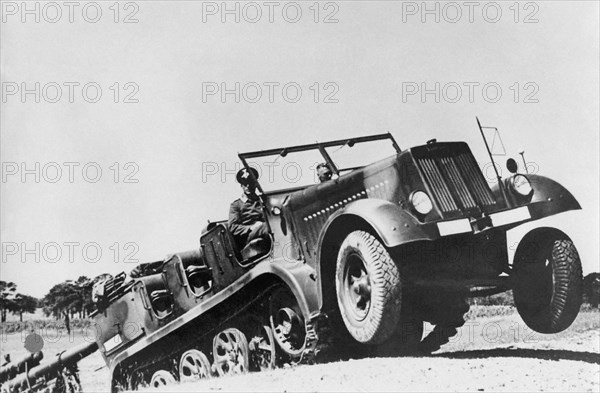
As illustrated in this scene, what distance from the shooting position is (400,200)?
20.7ft

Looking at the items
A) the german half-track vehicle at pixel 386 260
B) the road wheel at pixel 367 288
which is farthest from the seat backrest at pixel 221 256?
the road wheel at pixel 367 288

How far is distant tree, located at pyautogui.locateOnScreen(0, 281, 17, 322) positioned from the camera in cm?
854

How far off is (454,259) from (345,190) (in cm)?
112

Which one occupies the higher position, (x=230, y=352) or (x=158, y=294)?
(x=158, y=294)

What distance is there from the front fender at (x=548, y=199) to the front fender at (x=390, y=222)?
102 centimetres

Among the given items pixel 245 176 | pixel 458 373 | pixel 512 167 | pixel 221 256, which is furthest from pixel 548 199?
pixel 221 256

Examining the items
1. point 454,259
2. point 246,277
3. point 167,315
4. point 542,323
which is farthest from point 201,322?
point 542,323

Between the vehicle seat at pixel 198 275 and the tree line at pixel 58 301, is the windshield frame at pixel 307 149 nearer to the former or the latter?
the vehicle seat at pixel 198 275

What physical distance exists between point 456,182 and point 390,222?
0.89 m

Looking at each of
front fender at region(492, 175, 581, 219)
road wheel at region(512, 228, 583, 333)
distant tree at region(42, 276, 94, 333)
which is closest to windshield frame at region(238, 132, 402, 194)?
front fender at region(492, 175, 581, 219)

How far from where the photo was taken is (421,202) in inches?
243

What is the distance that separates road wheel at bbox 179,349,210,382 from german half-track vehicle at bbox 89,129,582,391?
1.50ft

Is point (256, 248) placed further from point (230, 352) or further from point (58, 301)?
point (58, 301)

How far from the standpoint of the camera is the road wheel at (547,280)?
20.7 feet
